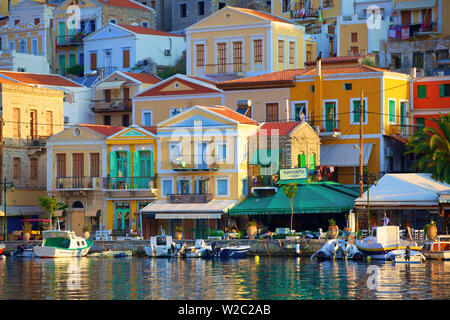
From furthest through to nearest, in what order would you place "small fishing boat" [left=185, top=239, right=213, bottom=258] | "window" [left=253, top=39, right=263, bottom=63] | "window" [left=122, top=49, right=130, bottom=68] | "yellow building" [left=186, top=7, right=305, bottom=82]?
"window" [left=122, top=49, right=130, bottom=68] → "window" [left=253, top=39, right=263, bottom=63] → "yellow building" [left=186, top=7, right=305, bottom=82] → "small fishing boat" [left=185, top=239, right=213, bottom=258]

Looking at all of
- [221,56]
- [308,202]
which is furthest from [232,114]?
[221,56]

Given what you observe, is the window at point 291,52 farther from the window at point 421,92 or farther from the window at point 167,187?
the window at point 167,187

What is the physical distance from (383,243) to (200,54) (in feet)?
93.3

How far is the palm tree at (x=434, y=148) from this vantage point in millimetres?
64250

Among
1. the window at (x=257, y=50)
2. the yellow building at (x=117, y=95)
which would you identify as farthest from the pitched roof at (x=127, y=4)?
the window at (x=257, y=50)

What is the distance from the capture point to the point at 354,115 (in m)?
69.9

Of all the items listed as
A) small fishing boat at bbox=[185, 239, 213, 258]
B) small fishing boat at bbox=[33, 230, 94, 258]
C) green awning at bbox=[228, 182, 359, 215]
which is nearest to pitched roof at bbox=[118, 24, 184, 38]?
green awning at bbox=[228, 182, 359, 215]

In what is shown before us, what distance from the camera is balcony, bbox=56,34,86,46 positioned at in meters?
95.7

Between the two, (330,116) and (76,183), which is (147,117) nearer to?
(76,183)

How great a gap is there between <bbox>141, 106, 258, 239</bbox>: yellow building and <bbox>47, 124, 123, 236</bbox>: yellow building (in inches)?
169

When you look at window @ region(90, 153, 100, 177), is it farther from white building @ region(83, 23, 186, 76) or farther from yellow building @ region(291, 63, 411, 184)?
white building @ region(83, 23, 186, 76)

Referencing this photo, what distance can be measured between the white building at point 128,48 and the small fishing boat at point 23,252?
2643cm

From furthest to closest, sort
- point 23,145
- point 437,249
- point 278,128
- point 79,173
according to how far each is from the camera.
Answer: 1. point 23,145
2. point 79,173
3. point 278,128
4. point 437,249
